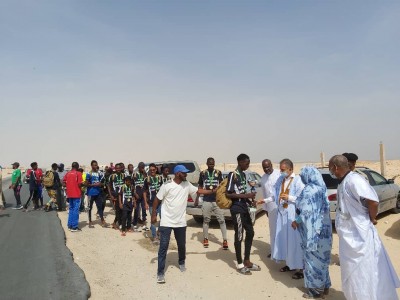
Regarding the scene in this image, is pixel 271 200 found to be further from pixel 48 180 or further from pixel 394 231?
pixel 48 180

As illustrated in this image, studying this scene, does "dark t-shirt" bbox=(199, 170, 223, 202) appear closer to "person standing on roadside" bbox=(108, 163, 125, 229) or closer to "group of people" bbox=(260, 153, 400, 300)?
"group of people" bbox=(260, 153, 400, 300)

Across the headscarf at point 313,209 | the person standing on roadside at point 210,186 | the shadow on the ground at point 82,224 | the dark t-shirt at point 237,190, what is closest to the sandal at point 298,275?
the headscarf at point 313,209

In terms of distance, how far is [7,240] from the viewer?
27.2 feet

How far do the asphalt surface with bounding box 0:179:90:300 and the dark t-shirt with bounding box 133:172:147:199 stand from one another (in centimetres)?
223

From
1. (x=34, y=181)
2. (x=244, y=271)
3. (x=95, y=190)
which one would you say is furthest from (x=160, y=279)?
(x=34, y=181)

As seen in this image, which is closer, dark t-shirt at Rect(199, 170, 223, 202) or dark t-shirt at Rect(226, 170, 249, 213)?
dark t-shirt at Rect(226, 170, 249, 213)

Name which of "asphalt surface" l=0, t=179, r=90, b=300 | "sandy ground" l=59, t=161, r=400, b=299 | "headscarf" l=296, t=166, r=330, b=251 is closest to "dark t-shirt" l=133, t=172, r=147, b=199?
"sandy ground" l=59, t=161, r=400, b=299

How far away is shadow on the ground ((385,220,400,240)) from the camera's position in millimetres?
8681

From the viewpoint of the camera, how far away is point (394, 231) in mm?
9016

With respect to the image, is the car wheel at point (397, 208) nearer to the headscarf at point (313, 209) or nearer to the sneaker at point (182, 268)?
the headscarf at point (313, 209)

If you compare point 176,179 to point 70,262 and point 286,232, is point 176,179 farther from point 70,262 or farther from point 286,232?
point 70,262

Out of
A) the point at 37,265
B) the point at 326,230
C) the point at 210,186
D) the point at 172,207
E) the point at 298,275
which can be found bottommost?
the point at 298,275

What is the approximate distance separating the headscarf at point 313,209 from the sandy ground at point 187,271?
90cm

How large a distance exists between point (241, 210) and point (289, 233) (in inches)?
35.4
